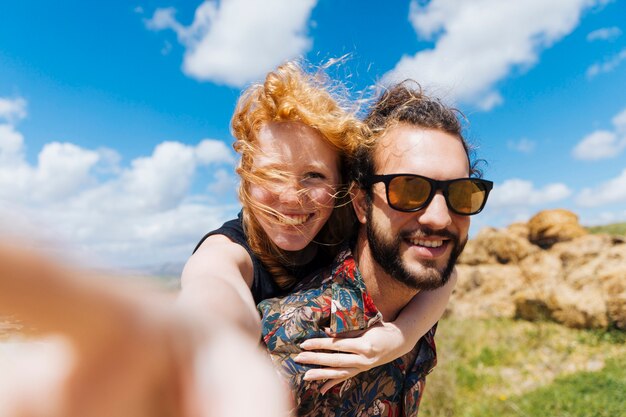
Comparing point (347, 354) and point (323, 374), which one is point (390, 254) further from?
point (323, 374)

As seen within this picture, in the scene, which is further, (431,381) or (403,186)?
(431,381)

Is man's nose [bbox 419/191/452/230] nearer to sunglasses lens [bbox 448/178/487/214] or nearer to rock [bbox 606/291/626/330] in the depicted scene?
sunglasses lens [bbox 448/178/487/214]

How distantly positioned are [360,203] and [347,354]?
73 cm

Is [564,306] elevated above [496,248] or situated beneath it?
situated beneath

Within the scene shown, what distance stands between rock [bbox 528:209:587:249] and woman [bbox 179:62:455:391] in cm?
1098

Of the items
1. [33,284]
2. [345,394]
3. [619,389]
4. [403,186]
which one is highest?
[403,186]

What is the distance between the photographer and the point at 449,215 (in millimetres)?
2277

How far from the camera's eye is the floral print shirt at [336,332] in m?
2.07

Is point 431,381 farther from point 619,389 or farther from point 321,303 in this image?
point 321,303

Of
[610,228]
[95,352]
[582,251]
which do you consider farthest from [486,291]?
[95,352]

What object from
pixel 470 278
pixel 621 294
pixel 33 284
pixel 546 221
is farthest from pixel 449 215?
pixel 546 221

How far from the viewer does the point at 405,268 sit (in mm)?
2281

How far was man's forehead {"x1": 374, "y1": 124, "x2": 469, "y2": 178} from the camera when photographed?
2.30 metres

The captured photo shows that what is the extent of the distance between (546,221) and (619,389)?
22.2 ft
